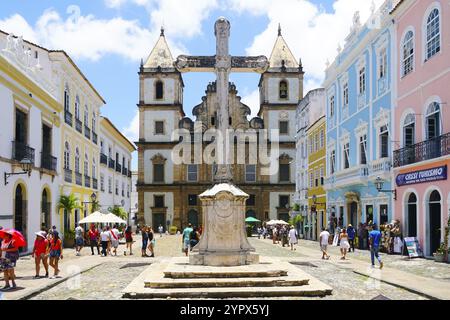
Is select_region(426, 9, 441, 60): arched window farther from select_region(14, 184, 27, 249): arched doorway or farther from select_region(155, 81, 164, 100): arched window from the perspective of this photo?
select_region(155, 81, 164, 100): arched window

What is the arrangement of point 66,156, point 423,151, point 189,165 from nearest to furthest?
point 423,151
point 66,156
point 189,165

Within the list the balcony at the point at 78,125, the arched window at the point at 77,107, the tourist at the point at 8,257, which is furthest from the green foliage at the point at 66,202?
the tourist at the point at 8,257

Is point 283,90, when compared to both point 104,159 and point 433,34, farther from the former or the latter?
point 433,34

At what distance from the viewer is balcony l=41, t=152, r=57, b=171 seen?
2380 centimetres

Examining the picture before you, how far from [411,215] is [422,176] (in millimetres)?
2157

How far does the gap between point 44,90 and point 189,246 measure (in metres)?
9.13

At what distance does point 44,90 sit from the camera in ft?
76.5

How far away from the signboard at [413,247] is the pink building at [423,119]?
0.18m

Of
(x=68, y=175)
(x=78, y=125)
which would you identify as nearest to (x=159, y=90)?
(x=78, y=125)

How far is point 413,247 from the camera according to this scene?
1911cm

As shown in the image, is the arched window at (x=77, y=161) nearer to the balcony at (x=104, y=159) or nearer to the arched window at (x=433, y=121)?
the balcony at (x=104, y=159)

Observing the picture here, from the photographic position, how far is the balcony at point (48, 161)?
23802 mm

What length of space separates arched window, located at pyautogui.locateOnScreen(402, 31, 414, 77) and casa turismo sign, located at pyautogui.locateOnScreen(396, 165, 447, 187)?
376 cm
